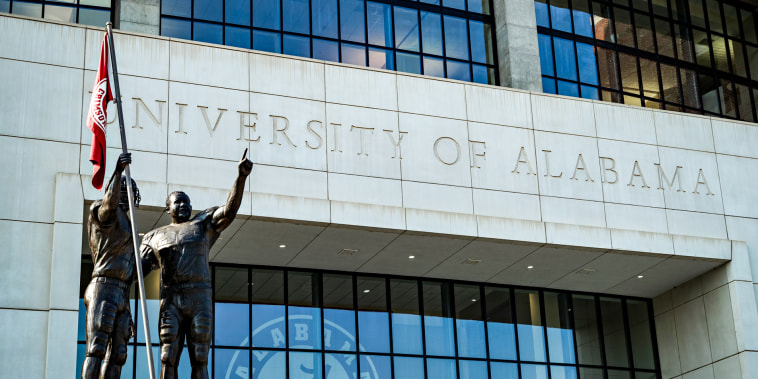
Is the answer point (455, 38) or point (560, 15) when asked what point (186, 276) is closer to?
point (455, 38)

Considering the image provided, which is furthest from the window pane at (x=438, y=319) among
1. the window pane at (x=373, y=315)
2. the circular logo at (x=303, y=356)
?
the circular logo at (x=303, y=356)

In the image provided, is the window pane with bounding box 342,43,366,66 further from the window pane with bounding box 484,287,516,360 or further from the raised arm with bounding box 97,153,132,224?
the raised arm with bounding box 97,153,132,224

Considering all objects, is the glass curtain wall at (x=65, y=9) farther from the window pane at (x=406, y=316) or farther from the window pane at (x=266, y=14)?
the window pane at (x=406, y=316)

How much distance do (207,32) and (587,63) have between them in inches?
419

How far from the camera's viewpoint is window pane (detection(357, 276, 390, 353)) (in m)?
27.3

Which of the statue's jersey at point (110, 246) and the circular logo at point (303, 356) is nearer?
the statue's jersey at point (110, 246)

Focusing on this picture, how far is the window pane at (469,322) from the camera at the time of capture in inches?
1111

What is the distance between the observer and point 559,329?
29625 mm

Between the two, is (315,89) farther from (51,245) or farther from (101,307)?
(101,307)

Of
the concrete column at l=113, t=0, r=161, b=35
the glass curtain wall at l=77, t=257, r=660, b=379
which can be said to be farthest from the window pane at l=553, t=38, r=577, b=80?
the concrete column at l=113, t=0, r=161, b=35

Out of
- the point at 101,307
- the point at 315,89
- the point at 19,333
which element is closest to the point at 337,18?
the point at 315,89

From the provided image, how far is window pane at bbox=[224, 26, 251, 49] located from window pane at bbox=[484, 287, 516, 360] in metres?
8.79

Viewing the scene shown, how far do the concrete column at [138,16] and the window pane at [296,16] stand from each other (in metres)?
3.25

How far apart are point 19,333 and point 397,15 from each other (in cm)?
1315
